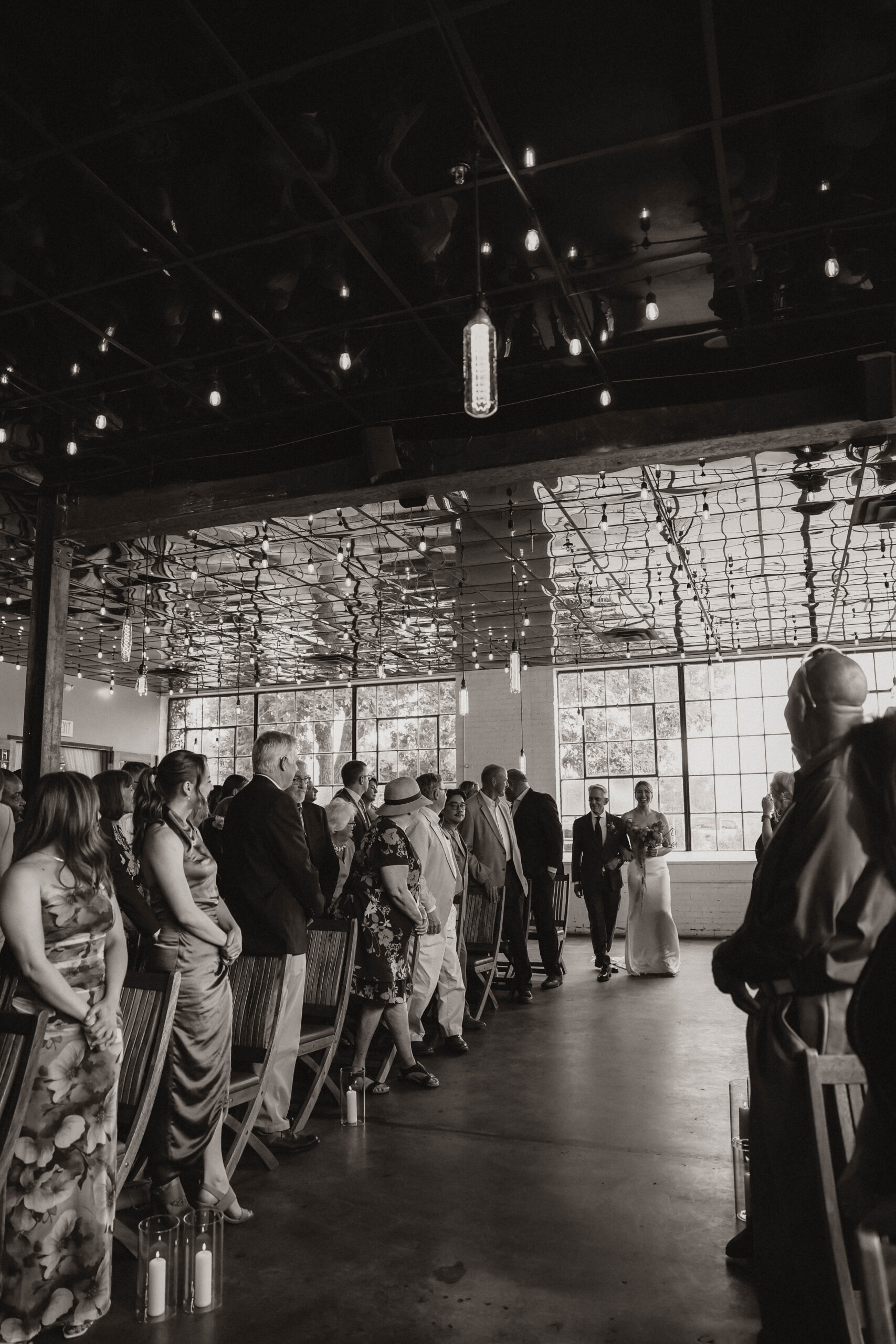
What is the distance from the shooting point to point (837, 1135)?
1.58 m

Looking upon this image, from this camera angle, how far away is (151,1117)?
320cm

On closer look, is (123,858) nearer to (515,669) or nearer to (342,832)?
(342,832)

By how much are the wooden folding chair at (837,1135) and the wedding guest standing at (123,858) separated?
2735 millimetres

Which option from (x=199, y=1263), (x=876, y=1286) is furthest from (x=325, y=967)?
(x=876, y=1286)

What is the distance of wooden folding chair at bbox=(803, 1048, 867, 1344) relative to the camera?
1.40m

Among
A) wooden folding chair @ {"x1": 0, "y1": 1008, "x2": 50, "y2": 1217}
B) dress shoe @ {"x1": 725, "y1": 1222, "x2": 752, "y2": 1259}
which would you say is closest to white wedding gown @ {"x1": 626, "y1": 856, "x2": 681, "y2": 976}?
dress shoe @ {"x1": 725, "y1": 1222, "x2": 752, "y2": 1259}

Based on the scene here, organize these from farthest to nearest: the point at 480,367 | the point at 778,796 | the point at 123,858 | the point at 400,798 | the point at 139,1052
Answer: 1. the point at 778,796
2. the point at 400,798
3. the point at 123,858
4. the point at 480,367
5. the point at 139,1052

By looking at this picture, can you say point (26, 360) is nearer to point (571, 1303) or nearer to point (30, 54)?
point (30, 54)

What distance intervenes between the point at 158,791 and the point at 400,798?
1.85m

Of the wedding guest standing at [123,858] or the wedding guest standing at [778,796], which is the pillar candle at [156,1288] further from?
the wedding guest standing at [778,796]

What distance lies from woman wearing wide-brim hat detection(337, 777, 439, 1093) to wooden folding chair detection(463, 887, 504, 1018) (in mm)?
1929

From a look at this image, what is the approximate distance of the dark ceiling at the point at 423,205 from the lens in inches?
126

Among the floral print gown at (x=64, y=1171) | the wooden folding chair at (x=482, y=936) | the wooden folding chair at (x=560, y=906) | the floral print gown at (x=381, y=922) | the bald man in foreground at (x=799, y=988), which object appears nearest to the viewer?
the bald man in foreground at (x=799, y=988)

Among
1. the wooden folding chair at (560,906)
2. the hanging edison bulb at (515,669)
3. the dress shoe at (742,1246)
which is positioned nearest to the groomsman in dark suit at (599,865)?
the wooden folding chair at (560,906)
